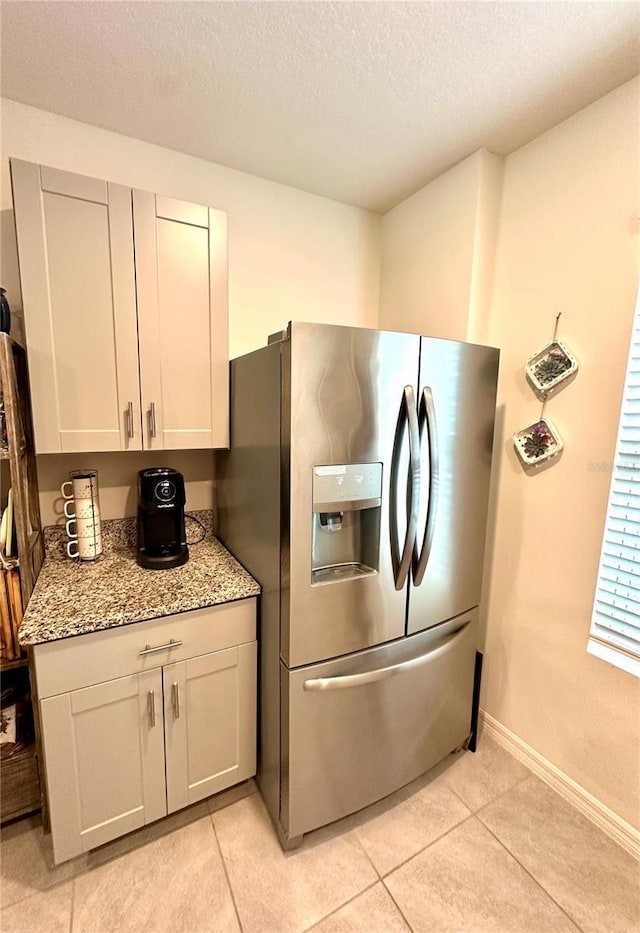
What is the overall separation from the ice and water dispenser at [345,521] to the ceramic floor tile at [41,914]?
1.21 meters

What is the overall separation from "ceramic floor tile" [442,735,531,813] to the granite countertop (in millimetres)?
1218

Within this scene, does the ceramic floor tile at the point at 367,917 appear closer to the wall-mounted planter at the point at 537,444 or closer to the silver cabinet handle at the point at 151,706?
the silver cabinet handle at the point at 151,706

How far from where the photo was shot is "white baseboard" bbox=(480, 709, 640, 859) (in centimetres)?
141

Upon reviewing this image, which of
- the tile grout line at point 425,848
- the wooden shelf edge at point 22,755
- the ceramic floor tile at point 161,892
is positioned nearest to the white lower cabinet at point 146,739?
the ceramic floor tile at point 161,892

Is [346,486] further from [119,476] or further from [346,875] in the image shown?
[346,875]

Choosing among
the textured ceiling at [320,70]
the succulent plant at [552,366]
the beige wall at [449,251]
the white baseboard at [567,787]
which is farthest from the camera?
the beige wall at [449,251]

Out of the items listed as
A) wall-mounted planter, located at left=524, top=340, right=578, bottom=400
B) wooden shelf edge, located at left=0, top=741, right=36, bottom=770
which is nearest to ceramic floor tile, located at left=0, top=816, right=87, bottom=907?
wooden shelf edge, located at left=0, top=741, right=36, bottom=770

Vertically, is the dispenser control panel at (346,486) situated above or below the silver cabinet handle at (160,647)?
above

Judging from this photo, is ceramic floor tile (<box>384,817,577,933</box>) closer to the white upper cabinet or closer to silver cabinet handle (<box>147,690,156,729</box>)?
silver cabinet handle (<box>147,690,156,729</box>)

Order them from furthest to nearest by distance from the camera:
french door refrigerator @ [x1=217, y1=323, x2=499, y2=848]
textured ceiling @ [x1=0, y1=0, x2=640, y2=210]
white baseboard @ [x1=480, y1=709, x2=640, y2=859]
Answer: white baseboard @ [x1=480, y1=709, x2=640, y2=859]
french door refrigerator @ [x1=217, y1=323, x2=499, y2=848]
textured ceiling @ [x1=0, y1=0, x2=640, y2=210]

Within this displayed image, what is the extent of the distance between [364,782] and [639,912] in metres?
0.89

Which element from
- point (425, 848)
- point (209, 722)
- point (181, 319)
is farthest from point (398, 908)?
point (181, 319)

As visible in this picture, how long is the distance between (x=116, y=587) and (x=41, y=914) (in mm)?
925

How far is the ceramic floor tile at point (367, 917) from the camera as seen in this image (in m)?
1.16
